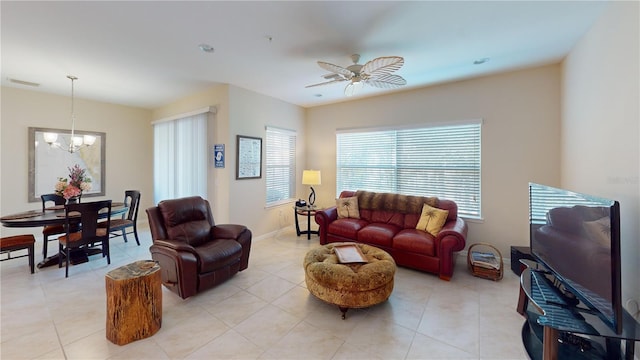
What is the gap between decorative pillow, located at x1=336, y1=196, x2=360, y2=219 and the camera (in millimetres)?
4426

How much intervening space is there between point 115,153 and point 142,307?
4919 mm

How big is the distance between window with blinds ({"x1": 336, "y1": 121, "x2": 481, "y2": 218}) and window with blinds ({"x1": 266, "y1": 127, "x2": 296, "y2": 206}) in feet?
3.50

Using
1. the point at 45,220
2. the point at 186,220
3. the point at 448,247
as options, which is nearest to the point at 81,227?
the point at 45,220

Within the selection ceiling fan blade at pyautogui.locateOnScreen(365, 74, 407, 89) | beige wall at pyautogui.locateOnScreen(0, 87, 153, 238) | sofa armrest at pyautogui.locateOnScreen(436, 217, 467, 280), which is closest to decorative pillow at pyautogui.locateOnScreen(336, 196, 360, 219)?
sofa armrest at pyautogui.locateOnScreen(436, 217, 467, 280)

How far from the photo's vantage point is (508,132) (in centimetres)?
363

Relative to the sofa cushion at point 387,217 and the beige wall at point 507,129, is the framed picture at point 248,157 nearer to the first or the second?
the sofa cushion at point 387,217

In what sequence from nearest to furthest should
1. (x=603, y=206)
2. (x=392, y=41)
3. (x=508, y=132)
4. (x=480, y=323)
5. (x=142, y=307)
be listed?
1. (x=603, y=206)
2. (x=142, y=307)
3. (x=480, y=323)
4. (x=392, y=41)
5. (x=508, y=132)

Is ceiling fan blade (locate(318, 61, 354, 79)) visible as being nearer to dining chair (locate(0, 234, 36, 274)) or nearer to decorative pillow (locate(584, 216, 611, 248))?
decorative pillow (locate(584, 216, 611, 248))

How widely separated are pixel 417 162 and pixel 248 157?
10.2 ft

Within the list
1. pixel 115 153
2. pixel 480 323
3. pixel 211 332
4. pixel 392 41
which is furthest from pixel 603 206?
pixel 115 153

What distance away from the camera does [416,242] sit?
131 inches

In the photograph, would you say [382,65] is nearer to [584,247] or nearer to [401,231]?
[584,247]

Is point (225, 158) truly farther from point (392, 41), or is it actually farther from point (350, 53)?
point (392, 41)

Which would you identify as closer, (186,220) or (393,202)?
(186,220)
